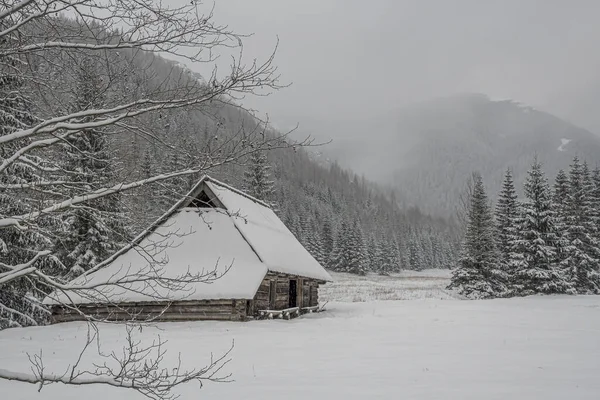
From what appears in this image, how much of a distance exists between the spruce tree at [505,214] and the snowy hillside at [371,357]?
70.6 ft

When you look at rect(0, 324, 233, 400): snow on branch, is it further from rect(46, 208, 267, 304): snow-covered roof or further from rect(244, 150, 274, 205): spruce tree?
rect(244, 150, 274, 205): spruce tree

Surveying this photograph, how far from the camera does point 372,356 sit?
944 cm

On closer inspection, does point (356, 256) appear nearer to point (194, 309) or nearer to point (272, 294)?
point (272, 294)

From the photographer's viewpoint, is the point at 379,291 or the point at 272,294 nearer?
the point at 272,294

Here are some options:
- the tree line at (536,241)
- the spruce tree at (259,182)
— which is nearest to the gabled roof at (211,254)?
the spruce tree at (259,182)

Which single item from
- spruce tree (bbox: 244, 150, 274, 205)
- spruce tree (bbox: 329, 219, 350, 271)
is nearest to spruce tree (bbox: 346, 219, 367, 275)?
spruce tree (bbox: 329, 219, 350, 271)

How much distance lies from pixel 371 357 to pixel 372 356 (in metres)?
0.12

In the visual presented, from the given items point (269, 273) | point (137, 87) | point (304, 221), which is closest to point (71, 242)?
point (269, 273)

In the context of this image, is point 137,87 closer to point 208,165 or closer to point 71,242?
point 208,165

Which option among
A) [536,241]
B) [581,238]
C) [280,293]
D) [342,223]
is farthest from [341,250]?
[280,293]

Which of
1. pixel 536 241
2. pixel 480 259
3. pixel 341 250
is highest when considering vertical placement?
pixel 341 250

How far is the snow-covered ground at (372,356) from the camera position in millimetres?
6609

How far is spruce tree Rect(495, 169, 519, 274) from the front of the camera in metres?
37.2

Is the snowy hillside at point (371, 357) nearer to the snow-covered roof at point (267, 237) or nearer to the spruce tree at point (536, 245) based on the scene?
the snow-covered roof at point (267, 237)
